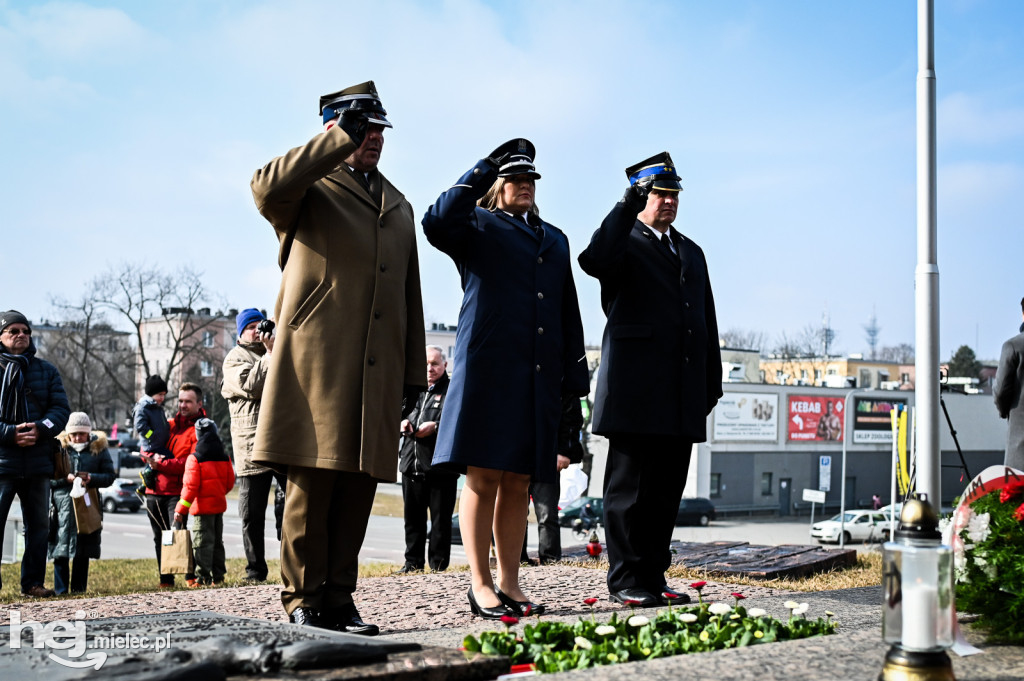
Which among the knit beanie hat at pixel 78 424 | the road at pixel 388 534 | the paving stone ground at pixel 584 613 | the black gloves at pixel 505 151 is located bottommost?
the road at pixel 388 534

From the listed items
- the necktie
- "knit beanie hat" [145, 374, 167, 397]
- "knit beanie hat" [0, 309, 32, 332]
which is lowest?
"knit beanie hat" [145, 374, 167, 397]

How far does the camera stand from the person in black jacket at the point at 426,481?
9.66 meters

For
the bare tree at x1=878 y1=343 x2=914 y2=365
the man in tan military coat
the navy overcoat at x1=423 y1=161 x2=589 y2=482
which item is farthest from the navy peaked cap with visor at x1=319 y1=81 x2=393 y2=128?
the bare tree at x1=878 y1=343 x2=914 y2=365

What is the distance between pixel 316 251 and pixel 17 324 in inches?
179

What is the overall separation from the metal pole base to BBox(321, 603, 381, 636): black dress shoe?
2235 millimetres

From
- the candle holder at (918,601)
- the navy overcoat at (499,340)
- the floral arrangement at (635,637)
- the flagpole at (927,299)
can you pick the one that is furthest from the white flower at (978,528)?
the flagpole at (927,299)

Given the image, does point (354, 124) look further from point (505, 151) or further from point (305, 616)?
point (305, 616)

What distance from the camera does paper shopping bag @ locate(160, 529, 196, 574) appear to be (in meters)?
9.29

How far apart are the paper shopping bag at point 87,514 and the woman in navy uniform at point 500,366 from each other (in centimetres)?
526

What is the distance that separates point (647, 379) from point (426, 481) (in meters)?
4.20

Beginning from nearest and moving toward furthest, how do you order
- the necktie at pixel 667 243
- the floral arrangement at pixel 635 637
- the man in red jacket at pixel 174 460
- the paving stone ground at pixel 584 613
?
the paving stone ground at pixel 584 613 → the floral arrangement at pixel 635 637 → the necktie at pixel 667 243 → the man in red jacket at pixel 174 460

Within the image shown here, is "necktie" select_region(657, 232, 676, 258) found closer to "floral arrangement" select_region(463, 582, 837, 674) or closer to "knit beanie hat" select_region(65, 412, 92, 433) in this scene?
"floral arrangement" select_region(463, 582, 837, 674)

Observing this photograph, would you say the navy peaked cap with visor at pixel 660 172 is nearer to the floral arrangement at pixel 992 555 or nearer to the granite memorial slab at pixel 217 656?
the floral arrangement at pixel 992 555

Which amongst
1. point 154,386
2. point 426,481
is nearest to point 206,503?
point 426,481
